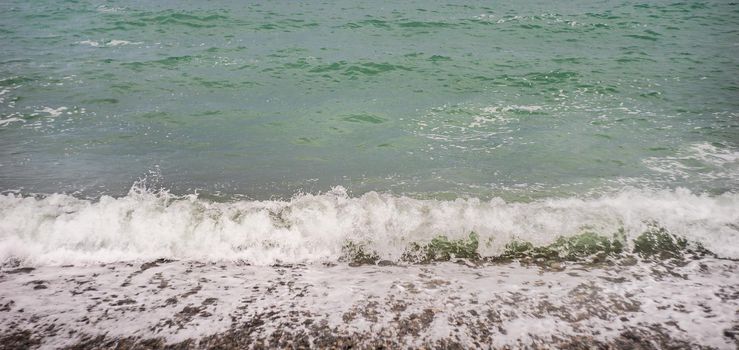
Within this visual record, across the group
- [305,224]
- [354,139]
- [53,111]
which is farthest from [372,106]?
[53,111]

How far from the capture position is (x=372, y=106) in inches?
409

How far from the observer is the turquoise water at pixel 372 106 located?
6965 millimetres

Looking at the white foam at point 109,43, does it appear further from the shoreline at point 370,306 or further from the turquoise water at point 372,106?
the shoreline at point 370,306

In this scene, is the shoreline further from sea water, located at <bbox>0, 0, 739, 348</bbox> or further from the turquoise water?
the turquoise water

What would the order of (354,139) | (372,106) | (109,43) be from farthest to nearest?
(109,43), (372,106), (354,139)

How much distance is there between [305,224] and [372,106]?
5.36 m

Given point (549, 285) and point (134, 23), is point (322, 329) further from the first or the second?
point (134, 23)

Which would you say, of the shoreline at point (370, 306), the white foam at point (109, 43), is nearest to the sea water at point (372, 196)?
the shoreline at point (370, 306)

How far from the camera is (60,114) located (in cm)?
961

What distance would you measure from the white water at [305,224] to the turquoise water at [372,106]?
0.54 m

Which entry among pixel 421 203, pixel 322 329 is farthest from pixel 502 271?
pixel 322 329

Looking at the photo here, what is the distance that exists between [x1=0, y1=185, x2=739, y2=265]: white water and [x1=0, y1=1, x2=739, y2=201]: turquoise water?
1.77 feet

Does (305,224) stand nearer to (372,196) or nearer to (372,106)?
(372,196)

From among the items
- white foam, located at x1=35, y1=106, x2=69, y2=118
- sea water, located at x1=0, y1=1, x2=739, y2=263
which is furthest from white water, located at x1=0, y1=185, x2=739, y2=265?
white foam, located at x1=35, y1=106, x2=69, y2=118
